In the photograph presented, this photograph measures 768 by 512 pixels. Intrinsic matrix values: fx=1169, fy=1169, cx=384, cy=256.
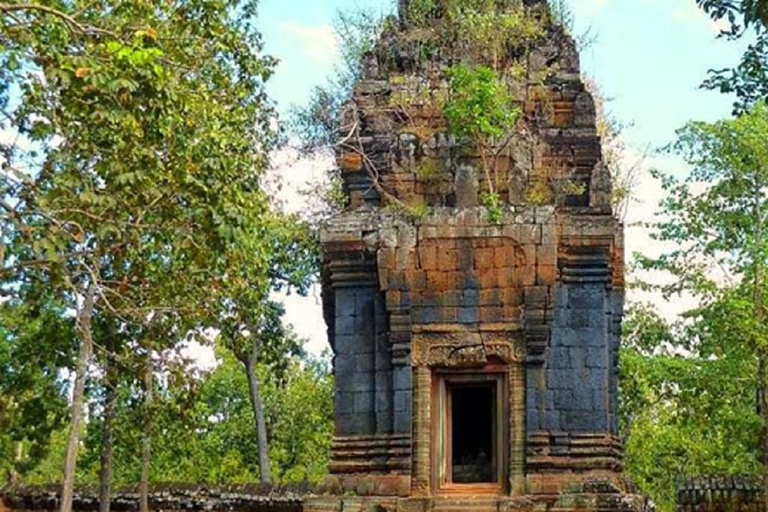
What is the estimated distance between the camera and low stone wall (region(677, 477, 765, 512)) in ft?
50.2

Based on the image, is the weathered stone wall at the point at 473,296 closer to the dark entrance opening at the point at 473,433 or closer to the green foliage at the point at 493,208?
the green foliage at the point at 493,208

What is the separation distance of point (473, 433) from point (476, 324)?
138 centimetres

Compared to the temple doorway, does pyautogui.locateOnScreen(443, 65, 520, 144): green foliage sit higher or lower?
higher

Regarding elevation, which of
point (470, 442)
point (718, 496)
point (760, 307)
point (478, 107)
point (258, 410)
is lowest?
point (718, 496)

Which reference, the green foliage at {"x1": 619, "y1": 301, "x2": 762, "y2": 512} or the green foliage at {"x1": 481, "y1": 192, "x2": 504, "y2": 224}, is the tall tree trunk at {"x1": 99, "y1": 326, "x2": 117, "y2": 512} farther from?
the green foliage at {"x1": 619, "y1": 301, "x2": 762, "y2": 512}

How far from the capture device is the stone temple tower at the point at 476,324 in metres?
9.73

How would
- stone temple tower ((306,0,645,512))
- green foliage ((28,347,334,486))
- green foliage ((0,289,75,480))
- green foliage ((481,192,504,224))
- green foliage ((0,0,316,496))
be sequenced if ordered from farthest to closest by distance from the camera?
green foliage ((28,347,334,486)) < green foliage ((0,289,75,480)) < green foliage ((481,192,504,224)) < stone temple tower ((306,0,645,512)) < green foliage ((0,0,316,496))

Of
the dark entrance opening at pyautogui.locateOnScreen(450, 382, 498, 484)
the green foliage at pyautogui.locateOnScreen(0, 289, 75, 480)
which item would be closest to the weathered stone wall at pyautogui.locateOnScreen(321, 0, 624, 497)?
the dark entrance opening at pyautogui.locateOnScreen(450, 382, 498, 484)

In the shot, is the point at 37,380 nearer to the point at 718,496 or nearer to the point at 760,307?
the point at 718,496

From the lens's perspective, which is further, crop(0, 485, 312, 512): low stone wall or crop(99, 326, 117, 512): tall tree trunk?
crop(0, 485, 312, 512): low stone wall

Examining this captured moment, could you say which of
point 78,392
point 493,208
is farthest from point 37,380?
point 493,208

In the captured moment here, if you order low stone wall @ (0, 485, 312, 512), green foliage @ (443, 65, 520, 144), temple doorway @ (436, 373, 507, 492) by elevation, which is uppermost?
green foliage @ (443, 65, 520, 144)

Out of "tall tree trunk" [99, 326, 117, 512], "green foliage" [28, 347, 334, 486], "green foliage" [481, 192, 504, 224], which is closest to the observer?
"green foliage" [481, 192, 504, 224]

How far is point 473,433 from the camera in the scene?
426 inches
